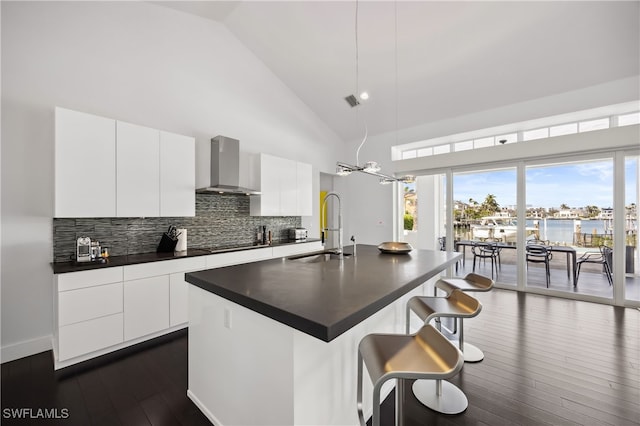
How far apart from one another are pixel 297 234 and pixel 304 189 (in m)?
0.87

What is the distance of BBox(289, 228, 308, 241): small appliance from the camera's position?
16.3ft

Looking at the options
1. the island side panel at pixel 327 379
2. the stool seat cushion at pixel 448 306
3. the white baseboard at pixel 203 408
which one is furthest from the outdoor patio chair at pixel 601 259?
the white baseboard at pixel 203 408

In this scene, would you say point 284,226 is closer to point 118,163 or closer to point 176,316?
point 176,316

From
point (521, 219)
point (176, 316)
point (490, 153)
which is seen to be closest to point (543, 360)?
point (521, 219)

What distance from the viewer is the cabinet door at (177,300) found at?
9.44ft

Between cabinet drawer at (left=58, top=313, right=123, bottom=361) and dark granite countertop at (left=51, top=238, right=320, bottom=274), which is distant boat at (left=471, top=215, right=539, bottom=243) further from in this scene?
cabinet drawer at (left=58, top=313, right=123, bottom=361)

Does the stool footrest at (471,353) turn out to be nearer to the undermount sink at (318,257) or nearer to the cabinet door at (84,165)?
the undermount sink at (318,257)

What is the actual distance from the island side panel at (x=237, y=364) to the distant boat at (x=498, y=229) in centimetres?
490

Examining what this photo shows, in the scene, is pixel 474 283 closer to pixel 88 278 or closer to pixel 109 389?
pixel 109 389

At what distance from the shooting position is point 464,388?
6.52 feet

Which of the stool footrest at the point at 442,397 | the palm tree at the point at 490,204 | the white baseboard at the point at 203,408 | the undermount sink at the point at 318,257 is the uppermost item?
the palm tree at the point at 490,204

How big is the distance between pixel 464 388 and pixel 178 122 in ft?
13.9

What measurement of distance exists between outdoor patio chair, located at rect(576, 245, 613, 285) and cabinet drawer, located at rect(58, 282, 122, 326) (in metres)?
6.23

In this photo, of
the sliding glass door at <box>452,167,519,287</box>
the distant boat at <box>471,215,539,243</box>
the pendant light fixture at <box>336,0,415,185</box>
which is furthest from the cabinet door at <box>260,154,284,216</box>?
the distant boat at <box>471,215,539,243</box>
